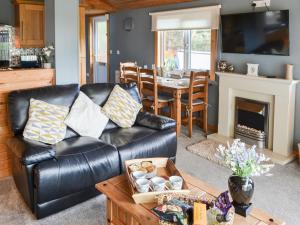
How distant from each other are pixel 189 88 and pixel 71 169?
101 inches

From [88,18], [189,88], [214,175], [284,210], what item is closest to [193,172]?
[214,175]

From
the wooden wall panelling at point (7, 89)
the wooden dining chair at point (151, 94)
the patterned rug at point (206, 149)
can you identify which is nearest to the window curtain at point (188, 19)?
the wooden dining chair at point (151, 94)

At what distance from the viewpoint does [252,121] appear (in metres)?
4.48

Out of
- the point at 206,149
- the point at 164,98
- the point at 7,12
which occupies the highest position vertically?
the point at 7,12

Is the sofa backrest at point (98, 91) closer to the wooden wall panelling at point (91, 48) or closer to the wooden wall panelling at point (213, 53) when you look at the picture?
the wooden wall panelling at point (213, 53)

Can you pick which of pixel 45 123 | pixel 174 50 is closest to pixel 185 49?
pixel 174 50

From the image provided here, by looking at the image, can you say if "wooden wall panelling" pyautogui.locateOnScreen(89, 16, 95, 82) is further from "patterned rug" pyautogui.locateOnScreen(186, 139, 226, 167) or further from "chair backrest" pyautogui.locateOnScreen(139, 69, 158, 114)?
"patterned rug" pyautogui.locateOnScreen(186, 139, 226, 167)

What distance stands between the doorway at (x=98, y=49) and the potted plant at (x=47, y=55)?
425 centimetres

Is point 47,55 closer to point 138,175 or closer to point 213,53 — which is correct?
point 138,175

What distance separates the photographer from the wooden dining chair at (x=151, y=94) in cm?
495

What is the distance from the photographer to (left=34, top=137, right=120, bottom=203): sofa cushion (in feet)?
8.29

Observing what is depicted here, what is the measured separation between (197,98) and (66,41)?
7.09 feet

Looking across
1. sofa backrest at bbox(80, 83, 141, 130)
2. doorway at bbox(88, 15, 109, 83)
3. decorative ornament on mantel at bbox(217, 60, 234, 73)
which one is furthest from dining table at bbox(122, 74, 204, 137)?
doorway at bbox(88, 15, 109, 83)

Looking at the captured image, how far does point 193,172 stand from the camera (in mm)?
3664
